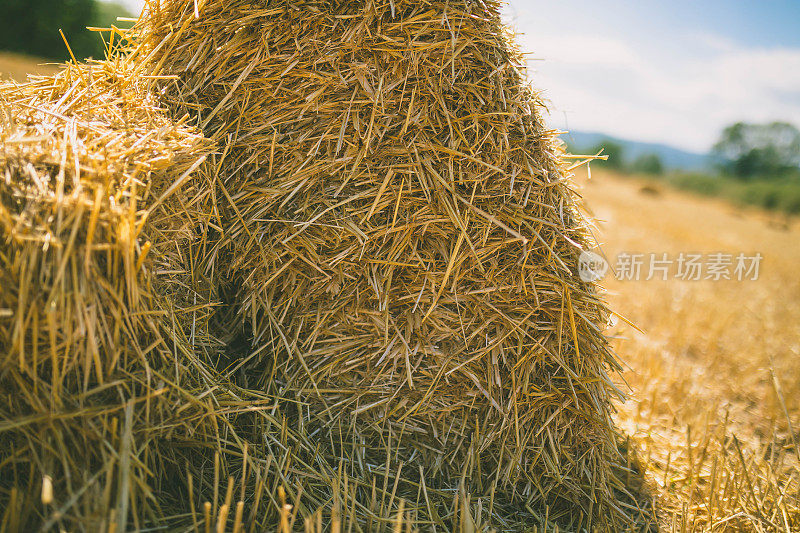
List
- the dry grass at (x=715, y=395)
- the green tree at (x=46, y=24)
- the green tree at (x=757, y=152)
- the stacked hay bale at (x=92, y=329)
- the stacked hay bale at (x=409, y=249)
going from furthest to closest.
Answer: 1. the green tree at (x=757, y=152)
2. the green tree at (x=46, y=24)
3. the dry grass at (x=715, y=395)
4. the stacked hay bale at (x=409, y=249)
5. the stacked hay bale at (x=92, y=329)

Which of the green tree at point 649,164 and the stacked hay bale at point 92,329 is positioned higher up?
the green tree at point 649,164

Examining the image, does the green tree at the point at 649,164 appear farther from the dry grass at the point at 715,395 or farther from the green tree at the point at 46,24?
the green tree at the point at 46,24

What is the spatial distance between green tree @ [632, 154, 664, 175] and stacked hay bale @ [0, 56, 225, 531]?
41.0 meters

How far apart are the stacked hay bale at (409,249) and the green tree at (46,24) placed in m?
1.62

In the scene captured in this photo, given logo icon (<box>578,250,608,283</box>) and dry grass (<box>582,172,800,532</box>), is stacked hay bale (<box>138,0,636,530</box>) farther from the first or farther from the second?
dry grass (<box>582,172,800,532</box>)

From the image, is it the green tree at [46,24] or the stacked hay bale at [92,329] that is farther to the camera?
the green tree at [46,24]

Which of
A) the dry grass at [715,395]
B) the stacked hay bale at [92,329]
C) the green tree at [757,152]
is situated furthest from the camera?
the green tree at [757,152]

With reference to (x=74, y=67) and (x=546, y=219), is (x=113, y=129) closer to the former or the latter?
(x=74, y=67)

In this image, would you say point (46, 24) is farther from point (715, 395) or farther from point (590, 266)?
point (715, 395)

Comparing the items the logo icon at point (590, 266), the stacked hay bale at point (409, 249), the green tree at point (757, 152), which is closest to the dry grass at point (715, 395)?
the logo icon at point (590, 266)

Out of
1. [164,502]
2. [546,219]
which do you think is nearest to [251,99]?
[546,219]

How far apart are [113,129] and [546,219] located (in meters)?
1.44

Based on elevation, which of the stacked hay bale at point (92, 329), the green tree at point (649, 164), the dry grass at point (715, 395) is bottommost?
the dry grass at point (715, 395)

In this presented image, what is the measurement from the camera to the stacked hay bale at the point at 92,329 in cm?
108
